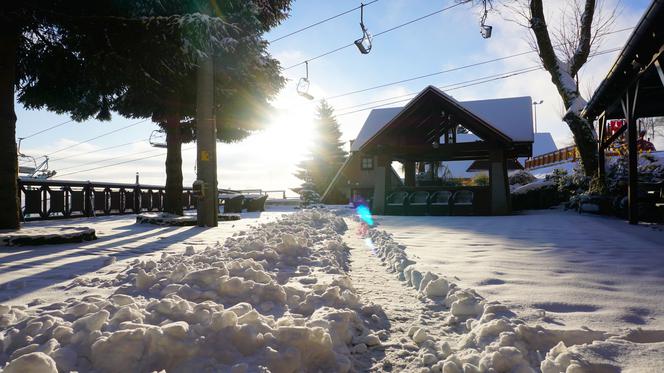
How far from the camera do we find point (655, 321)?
215cm

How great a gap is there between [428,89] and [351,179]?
1641 cm

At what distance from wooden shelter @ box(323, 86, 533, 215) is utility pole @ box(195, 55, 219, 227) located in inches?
302

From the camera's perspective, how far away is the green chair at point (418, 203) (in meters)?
14.8

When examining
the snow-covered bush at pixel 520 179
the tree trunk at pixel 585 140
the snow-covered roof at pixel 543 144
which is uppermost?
the snow-covered roof at pixel 543 144

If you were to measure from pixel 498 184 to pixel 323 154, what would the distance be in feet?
58.6

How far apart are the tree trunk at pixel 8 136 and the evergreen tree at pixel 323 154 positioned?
70.4 feet

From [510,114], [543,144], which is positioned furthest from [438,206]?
[543,144]

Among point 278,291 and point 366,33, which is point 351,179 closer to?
point 366,33

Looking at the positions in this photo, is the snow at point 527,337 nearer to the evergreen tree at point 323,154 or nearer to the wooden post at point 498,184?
the wooden post at point 498,184

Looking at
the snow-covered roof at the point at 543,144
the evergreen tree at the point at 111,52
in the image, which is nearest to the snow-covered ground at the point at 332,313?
the evergreen tree at the point at 111,52

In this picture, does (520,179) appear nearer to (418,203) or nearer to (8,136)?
(418,203)

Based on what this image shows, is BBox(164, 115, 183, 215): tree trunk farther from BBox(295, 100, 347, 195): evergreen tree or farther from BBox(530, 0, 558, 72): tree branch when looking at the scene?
BBox(295, 100, 347, 195): evergreen tree

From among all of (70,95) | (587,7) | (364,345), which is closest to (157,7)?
(70,95)

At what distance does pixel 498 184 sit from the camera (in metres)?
13.9
